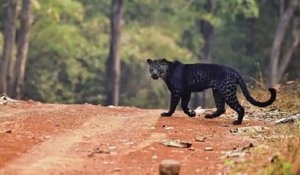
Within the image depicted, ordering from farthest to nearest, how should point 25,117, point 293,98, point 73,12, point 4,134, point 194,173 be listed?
point 73,12 < point 293,98 < point 25,117 < point 4,134 < point 194,173

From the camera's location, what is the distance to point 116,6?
89.2 feet

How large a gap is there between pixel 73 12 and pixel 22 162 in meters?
23.4

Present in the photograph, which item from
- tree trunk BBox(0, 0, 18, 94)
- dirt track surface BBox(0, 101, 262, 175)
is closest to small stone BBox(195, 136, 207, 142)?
dirt track surface BBox(0, 101, 262, 175)

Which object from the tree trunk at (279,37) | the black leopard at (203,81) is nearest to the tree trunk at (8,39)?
the tree trunk at (279,37)

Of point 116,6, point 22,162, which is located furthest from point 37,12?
point 22,162

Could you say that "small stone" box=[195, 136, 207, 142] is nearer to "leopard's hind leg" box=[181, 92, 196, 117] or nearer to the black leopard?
the black leopard

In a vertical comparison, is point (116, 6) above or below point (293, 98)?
above

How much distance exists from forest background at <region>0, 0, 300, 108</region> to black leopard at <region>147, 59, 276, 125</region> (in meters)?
13.5

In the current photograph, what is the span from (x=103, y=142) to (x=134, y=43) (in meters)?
24.4

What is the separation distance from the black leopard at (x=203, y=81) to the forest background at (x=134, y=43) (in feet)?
44.3

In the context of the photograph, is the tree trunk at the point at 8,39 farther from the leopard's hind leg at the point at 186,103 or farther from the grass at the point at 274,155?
the grass at the point at 274,155

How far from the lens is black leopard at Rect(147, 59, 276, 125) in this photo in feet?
41.3

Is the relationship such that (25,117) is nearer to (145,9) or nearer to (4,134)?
(4,134)

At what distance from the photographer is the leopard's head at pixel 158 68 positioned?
13118mm
